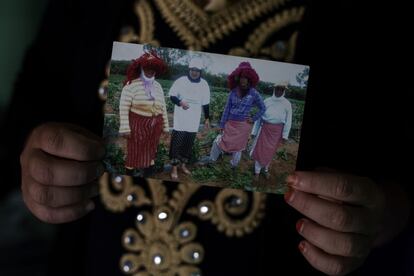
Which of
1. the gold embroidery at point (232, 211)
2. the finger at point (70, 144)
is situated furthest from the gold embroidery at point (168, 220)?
the finger at point (70, 144)

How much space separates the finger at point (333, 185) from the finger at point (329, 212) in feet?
0.03

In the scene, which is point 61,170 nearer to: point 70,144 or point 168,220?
point 70,144

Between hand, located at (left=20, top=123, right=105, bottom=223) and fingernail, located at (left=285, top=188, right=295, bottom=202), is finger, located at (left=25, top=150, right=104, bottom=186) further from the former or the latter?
fingernail, located at (left=285, top=188, right=295, bottom=202)

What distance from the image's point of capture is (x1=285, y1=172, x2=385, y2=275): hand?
471 mm

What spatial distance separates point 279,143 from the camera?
0.48 meters

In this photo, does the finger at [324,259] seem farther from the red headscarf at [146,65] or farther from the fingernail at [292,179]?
the red headscarf at [146,65]

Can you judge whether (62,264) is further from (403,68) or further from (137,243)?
(403,68)

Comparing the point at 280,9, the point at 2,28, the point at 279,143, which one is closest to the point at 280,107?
the point at 279,143

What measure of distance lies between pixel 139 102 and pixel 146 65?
1.6 inches

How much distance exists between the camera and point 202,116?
1.54 feet

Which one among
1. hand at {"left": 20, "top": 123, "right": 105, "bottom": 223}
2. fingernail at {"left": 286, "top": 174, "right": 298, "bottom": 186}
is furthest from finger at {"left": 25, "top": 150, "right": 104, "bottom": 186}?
fingernail at {"left": 286, "top": 174, "right": 298, "bottom": 186}

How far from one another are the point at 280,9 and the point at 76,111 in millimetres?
310

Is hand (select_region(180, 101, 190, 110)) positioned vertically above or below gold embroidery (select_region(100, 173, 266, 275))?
above

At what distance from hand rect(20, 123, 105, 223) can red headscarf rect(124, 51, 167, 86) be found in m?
0.08
